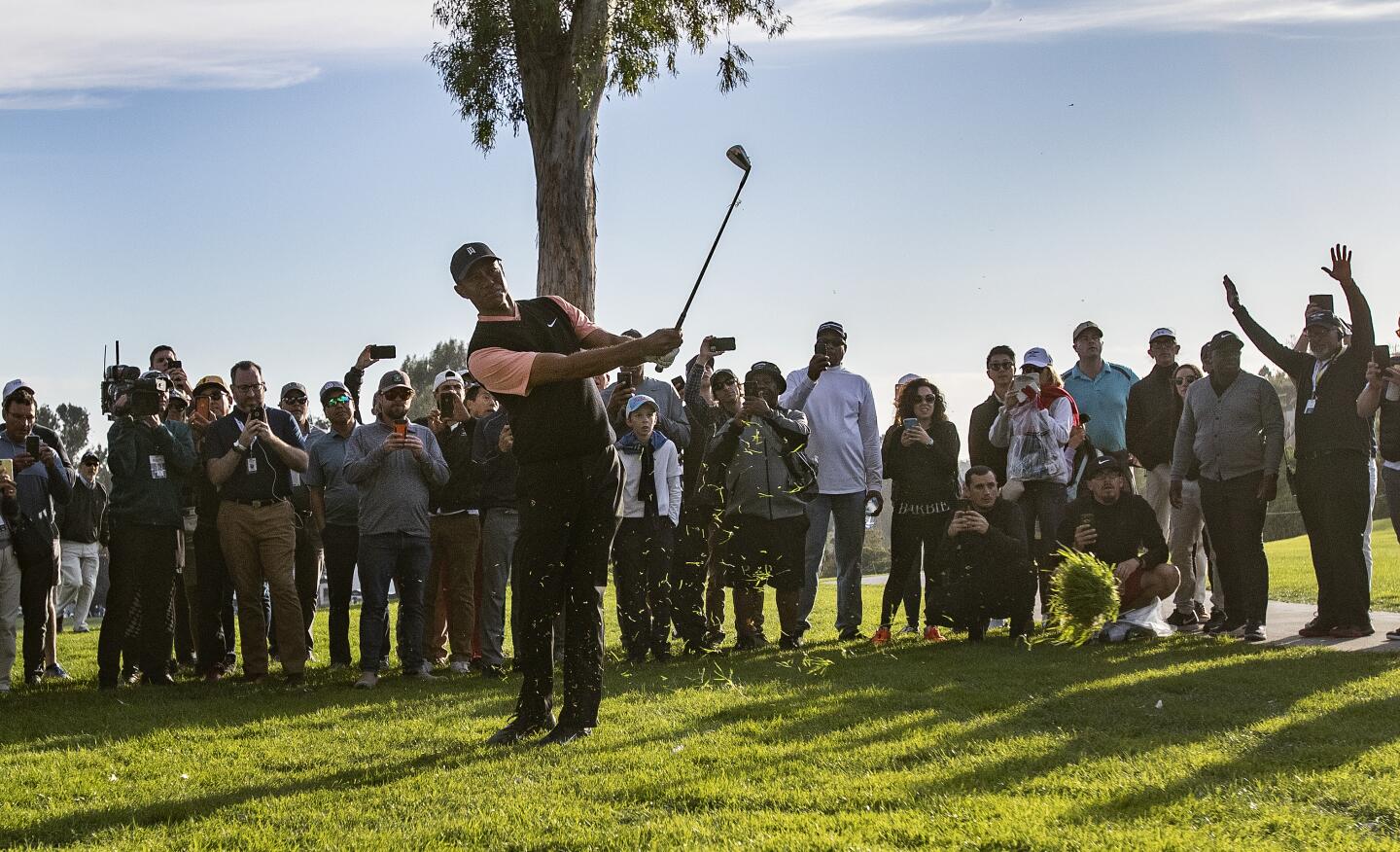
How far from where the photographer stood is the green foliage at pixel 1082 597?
378 inches

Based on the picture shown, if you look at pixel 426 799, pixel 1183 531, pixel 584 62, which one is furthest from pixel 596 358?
pixel 584 62

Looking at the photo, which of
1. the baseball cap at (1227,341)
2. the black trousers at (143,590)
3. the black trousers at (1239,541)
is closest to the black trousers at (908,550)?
the black trousers at (1239,541)

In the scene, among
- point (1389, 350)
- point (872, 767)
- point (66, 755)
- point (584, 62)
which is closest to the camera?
point (872, 767)

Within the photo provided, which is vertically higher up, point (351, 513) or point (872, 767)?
point (351, 513)

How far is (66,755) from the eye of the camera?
6.50 meters

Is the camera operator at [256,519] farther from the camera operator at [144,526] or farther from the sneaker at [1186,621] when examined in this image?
the sneaker at [1186,621]

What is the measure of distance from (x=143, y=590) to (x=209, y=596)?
0.54 metres

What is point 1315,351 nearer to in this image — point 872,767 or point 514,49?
point 872,767

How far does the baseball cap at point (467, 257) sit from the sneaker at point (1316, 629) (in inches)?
266

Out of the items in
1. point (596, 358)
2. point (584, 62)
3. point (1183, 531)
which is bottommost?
point (1183, 531)

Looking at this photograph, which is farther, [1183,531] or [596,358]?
[1183,531]

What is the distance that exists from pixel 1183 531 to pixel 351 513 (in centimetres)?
637

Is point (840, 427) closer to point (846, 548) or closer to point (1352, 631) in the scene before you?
A: point (846, 548)

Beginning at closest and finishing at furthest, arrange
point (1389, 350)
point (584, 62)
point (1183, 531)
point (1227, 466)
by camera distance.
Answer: point (1389, 350)
point (1227, 466)
point (1183, 531)
point (584, 62)
